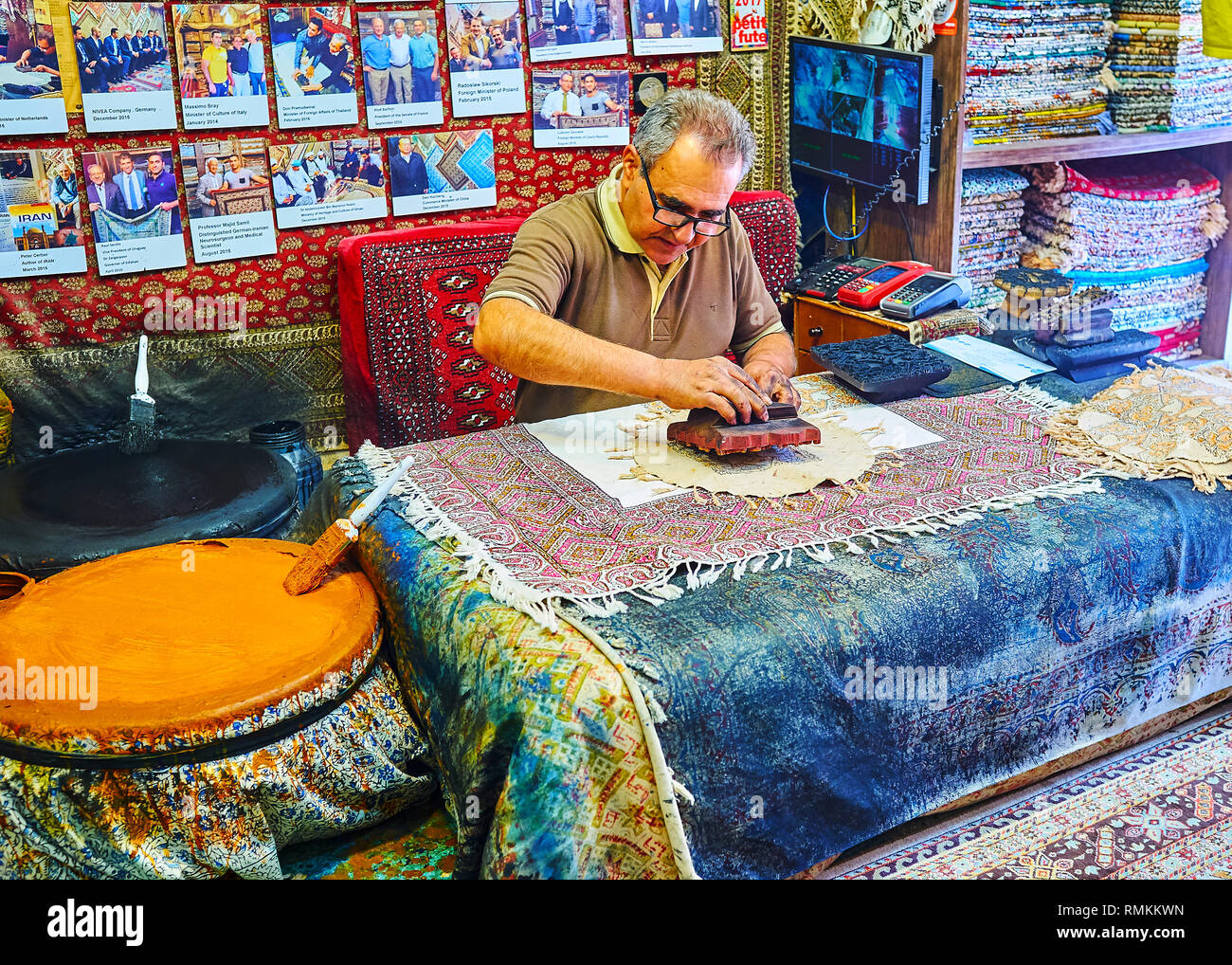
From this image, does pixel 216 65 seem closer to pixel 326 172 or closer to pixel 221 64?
pixel 221 64

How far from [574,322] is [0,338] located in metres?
2.08

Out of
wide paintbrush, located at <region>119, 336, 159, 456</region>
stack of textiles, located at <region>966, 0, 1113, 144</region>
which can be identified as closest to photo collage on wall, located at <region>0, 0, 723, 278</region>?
stack of textiles, located at <region>966, 0, 1113, 144</region>

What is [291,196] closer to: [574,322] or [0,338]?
[0,338]

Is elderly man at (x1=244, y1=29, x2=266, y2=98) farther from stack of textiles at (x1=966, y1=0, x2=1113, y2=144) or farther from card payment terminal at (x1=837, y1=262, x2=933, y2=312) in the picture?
stack of textiles at (x1=966, y1=0, x2=1113, y2=144)

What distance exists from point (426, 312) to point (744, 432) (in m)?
1.88

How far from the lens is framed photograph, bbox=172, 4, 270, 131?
3506mm

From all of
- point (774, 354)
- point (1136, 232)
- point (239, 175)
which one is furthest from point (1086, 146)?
point (239, 175)

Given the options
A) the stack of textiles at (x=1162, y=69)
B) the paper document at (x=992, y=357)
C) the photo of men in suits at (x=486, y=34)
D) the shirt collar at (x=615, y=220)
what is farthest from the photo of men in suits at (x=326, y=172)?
the stack of textiles at (x=1162, y=69)

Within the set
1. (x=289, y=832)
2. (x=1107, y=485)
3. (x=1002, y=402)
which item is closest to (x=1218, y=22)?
(x=1002, y=402)

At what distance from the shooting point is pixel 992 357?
2664 mm

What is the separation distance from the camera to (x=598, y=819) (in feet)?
4.97

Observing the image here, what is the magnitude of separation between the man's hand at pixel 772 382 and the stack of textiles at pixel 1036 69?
1.90 meters

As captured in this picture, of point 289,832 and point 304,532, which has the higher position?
point 304,532

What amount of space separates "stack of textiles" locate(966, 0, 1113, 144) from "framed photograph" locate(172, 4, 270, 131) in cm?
242
